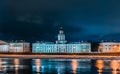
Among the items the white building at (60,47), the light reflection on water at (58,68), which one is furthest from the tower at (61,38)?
the light reflection on water at (58,68)

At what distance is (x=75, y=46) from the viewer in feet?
520

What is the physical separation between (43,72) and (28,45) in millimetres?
109388

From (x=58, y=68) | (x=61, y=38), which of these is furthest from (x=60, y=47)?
(x=58, y=68)

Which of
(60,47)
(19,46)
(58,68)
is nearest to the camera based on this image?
(58,68)

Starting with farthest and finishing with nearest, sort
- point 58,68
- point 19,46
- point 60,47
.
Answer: point 60,47, point 19,46, point 58,68

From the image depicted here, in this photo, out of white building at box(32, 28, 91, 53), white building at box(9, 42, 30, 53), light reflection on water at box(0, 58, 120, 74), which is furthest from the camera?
white building at box(32, 28, 91, 53)

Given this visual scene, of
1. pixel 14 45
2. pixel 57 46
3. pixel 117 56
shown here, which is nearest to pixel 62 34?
pixel 57 46

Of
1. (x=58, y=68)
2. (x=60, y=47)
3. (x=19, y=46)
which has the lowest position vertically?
(x=58, y=68)

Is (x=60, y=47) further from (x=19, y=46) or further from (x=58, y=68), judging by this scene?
(x=58, y=68)

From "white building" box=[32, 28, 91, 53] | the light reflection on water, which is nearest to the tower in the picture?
"white building" box=[32, 28, 91, 53]

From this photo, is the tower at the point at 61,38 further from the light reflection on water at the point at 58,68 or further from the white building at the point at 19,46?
the light reflection on water at the point at 58,68

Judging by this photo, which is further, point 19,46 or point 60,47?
point 60,47

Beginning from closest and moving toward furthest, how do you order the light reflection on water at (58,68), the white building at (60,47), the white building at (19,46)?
the light reflection on water at (58,68), the white building at (19,46), the white building at (60,47)

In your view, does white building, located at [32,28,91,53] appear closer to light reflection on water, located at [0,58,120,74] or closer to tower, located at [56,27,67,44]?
tower, located at [56,27,67,44]
